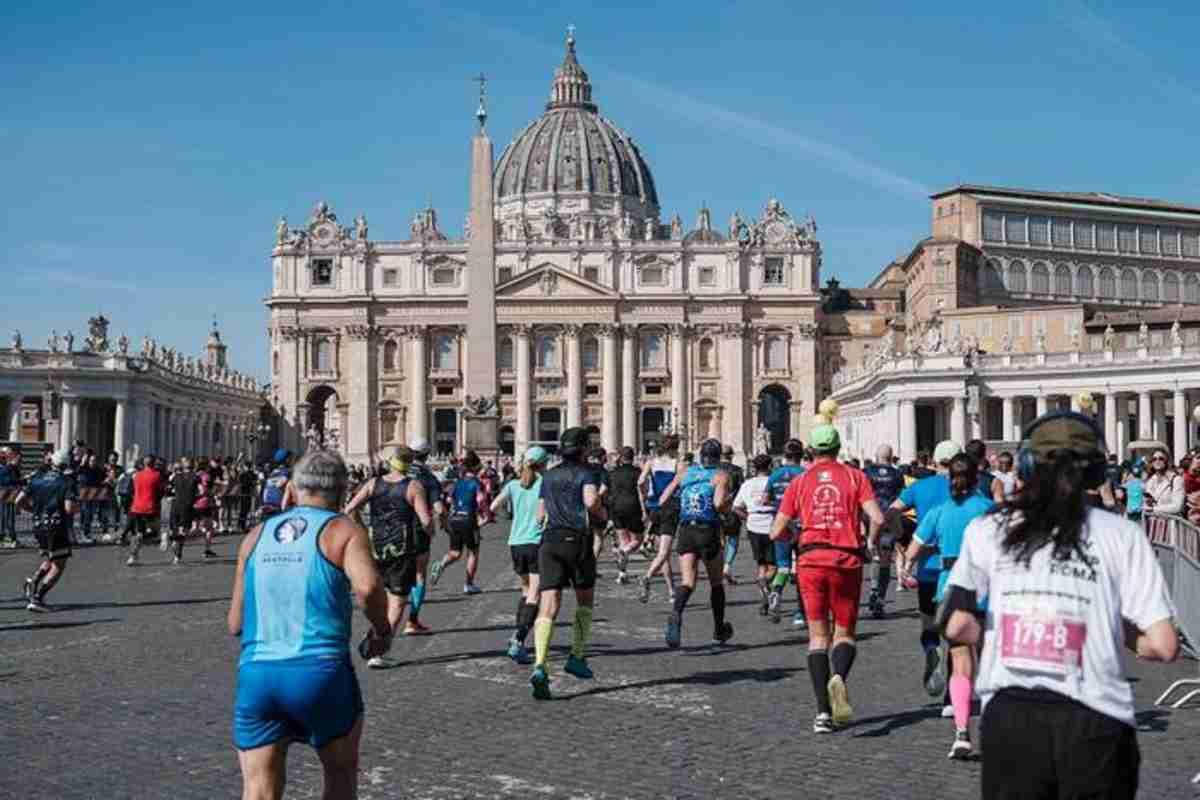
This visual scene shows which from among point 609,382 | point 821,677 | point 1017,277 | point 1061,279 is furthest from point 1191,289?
point 821,677

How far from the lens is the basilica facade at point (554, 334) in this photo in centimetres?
9700

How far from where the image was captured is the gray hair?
5.57m

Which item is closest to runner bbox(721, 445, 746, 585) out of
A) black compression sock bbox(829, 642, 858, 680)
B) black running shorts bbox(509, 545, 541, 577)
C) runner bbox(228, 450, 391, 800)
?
black running shorts bbox(509, 545, 541, 577)

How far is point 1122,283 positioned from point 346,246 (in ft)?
165

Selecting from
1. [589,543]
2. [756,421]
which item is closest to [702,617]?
[589,543]

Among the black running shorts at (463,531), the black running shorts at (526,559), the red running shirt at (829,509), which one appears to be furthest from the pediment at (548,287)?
the red running shirt at (829,509)

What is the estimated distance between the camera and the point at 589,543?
1078cm

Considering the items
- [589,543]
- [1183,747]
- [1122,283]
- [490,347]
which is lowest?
[1183,747]

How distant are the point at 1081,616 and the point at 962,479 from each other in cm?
527

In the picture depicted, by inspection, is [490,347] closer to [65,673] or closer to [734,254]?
[65,673]

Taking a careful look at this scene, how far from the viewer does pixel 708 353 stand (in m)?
98.1

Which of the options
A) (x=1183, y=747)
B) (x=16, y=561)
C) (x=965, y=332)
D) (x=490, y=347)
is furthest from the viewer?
(x=965, y=332)

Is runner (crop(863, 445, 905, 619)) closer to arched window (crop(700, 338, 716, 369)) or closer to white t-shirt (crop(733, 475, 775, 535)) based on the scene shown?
white t-shirt (crop(733, 475, 775, 535))

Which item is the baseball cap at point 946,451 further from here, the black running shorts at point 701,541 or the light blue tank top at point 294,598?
the light blue tank top at point 294,598
